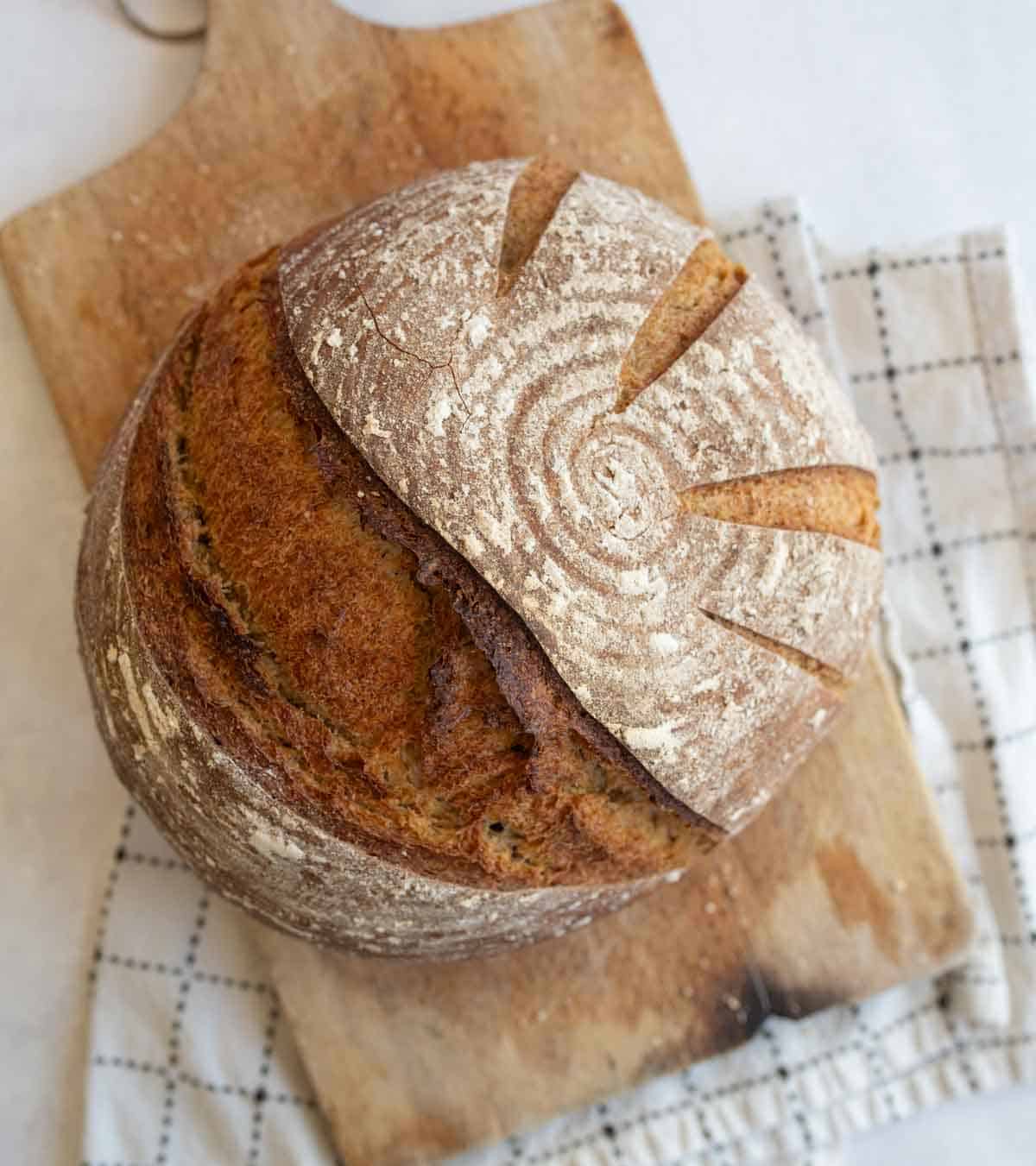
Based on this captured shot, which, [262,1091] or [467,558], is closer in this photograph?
[467,558]

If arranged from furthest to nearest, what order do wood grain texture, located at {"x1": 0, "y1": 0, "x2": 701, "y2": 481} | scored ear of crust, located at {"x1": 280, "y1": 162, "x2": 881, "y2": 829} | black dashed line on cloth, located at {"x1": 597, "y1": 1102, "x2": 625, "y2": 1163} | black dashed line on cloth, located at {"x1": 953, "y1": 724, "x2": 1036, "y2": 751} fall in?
black dashed line on cloth, located at {"x1": 953, "y1": 724, "x2": 1036, "y2": 751}
black dashed line on cloth, located at {"x1": 597, "y1": 1102, "x2": 625, "y2": 1163}
wood grain texture, located at {"x1": 0, "y1": 0, "x2": 701, "y2": 481}
scored ear of crust, located at {"x1": 280, "y1": 162, "x2": 881, "y2": 829}

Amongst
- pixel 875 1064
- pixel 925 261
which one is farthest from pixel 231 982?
pixel 925 261

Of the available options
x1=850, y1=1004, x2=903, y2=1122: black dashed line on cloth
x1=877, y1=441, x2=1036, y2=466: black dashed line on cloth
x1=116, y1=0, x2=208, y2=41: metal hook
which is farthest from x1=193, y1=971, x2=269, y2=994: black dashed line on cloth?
x1=116, y1=0, x2=208, y2=41: metal hook

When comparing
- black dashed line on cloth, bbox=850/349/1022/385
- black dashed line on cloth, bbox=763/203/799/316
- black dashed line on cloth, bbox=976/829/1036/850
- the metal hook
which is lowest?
black dashed line on cloth, bbox=976/829/1036/850

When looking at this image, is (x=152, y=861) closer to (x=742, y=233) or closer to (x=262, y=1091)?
(x=262, y=1091)

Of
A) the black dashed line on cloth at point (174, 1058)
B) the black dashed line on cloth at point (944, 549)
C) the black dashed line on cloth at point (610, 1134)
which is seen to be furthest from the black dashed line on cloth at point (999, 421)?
the black dashed line on cloth at point (174, 1058)

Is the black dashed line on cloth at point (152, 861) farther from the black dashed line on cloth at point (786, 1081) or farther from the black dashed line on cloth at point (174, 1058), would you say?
the black dashed line on cloth at point (786, 1081)

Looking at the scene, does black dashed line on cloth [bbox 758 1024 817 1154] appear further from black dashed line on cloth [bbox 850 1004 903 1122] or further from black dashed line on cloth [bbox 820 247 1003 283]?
black dashed line on cloth [bbox 820 247 1003 283]
